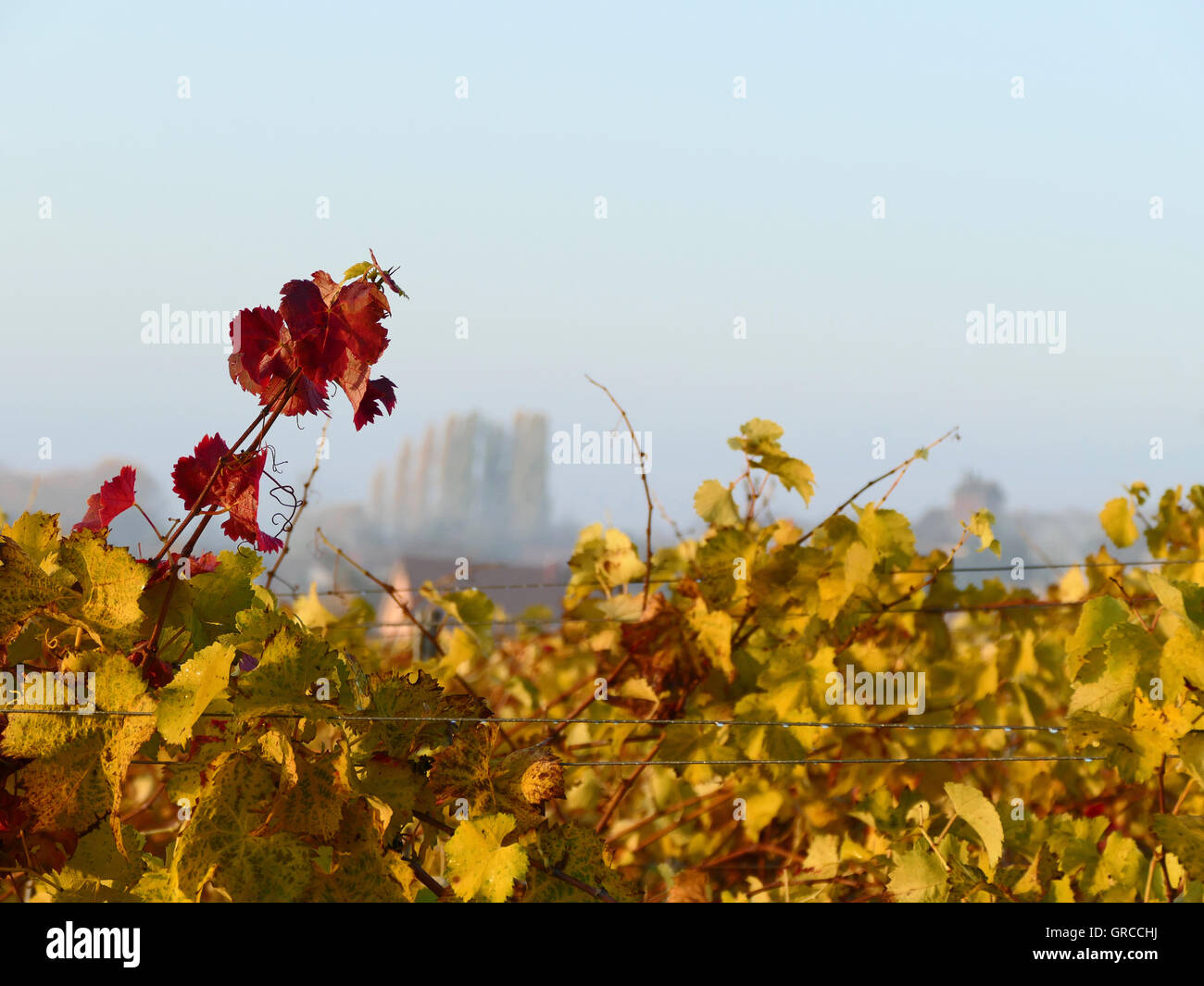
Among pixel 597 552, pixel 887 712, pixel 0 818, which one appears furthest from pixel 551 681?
pixel 0 818

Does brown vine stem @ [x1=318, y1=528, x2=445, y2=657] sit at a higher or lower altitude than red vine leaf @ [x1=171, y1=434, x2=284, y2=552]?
lower

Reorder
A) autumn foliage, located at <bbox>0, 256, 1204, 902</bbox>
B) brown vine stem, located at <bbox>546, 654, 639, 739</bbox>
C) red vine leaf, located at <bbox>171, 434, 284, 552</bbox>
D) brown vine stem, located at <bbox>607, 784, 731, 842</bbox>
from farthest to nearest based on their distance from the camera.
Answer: brown vine stem, located at <bbox>607, 784, 731, 842</bbox> → brown vine stem, located at <bbox>546, 654, 639, 739</bbox> → red vine leaf, located at <bbox>171, 434, 284, 552</bbox> → autumn foliage, located at <bbox>0, 256, 1204, 902</bbox>

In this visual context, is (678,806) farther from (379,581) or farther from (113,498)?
(113,498)

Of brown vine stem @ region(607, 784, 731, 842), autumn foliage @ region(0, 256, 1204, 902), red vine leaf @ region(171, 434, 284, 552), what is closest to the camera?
autumn foliage @ region(0, 256, 1204, 902)

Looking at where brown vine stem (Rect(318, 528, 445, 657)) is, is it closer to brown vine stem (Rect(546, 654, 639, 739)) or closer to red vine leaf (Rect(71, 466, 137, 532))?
brown vine stem (Rect(546, 654, 639, 739))

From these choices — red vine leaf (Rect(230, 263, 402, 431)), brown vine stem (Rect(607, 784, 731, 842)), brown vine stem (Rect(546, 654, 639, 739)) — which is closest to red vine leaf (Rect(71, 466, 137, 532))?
red vine leaf (Rect(230, 263, 402, 431))

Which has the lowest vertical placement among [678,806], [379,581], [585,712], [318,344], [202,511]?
[678,806]

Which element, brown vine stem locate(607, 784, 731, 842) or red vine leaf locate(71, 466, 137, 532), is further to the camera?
brown vine stem locate(607, 784, 731, 842)

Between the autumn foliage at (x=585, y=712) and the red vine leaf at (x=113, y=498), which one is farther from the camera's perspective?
the red vine leaf at (x=113, y=498)

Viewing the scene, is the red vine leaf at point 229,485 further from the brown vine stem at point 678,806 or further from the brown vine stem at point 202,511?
the brown vine stem at point 678,806

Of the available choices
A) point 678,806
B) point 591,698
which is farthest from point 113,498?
point 678,806

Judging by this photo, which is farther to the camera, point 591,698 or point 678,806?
point 678,806

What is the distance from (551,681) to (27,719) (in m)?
2.08

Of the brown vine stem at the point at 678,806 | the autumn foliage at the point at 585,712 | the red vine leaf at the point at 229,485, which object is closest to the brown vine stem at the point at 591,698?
the autumn foliage at the point at 585,712
